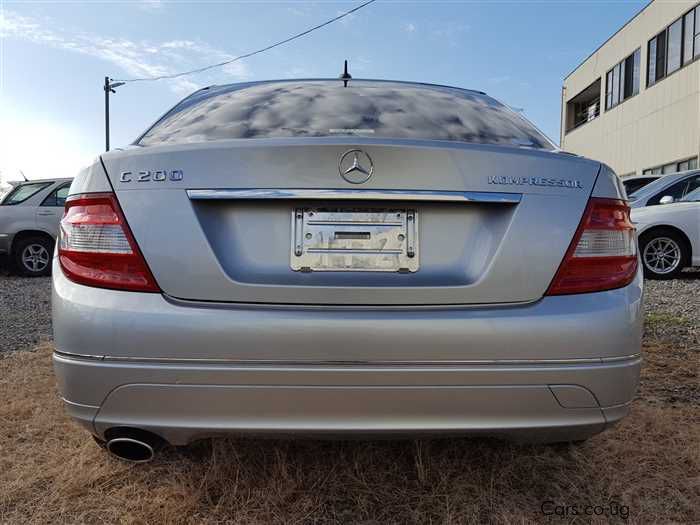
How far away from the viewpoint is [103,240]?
1.56 m

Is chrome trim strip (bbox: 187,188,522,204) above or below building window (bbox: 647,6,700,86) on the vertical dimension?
below

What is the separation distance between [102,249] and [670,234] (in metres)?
7.57

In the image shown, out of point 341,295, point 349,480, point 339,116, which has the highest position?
point 339,116

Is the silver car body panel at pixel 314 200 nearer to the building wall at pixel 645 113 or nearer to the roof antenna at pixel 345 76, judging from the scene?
the roof antenna at pixel 345 76

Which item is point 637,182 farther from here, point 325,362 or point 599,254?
point 325,362

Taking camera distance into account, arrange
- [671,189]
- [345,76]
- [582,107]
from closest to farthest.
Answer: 1. [345,76]
2. [671,189]
3. [582,107]

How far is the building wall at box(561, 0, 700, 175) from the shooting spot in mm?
16062

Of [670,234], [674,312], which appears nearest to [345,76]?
[674,312]

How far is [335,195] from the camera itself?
151 centimetres

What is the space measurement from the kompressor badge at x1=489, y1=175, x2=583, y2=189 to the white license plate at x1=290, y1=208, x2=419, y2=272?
28 centimetres

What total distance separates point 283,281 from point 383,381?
0.39 m

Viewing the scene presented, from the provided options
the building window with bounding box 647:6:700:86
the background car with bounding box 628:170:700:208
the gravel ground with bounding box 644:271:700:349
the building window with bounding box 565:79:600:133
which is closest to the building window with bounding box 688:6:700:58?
the building window with bounding box 647:6:700:86

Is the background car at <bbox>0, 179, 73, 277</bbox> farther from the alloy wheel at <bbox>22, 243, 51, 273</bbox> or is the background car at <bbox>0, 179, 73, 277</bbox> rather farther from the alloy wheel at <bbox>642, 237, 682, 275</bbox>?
Answer: the alloy wheel at <bbox>642, 237, 682, 275</bbox>

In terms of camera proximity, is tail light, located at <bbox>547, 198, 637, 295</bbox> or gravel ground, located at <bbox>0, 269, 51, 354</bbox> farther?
gravel ground, located at <bbox>0, 269, 51, 354</bbox>
